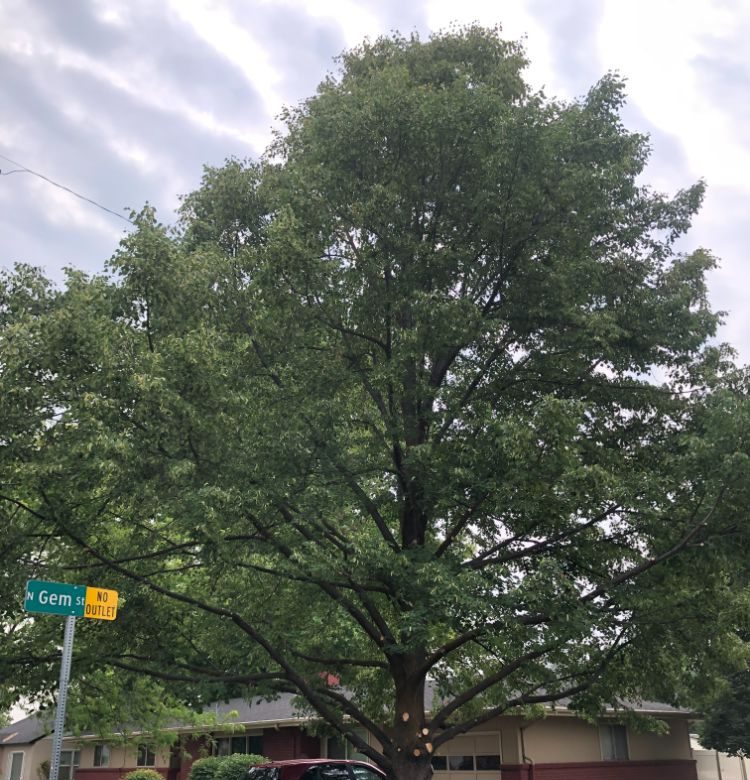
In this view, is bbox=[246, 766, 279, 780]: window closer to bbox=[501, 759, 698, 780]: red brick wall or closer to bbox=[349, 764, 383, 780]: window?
bbox=[349, 764, 383, 780]: window

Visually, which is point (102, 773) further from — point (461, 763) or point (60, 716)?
point (60, 716)

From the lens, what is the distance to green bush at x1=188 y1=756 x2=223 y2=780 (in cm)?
2230

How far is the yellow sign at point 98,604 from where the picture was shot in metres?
7.65

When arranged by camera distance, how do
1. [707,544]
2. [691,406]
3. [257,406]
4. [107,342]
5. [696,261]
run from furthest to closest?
[696,261]
[691,406]
[257,406]
[707,544]
[107,342]

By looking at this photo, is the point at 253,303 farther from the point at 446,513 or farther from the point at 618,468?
the point at 618,468

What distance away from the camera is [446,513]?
39.8ft

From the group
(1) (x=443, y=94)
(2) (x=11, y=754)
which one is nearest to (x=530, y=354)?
(1) (x=443, y=94)

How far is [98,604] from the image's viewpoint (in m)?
7.68

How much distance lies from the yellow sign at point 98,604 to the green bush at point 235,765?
15.7m

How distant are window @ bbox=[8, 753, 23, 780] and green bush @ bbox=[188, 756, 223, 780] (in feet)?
52.5

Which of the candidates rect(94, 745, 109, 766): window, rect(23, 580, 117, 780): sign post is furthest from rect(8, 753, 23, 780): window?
rect(23, 580, 117, 780): sign post

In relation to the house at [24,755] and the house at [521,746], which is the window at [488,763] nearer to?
the house at [521,746]

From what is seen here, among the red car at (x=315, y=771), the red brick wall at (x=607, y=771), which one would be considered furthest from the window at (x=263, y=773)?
the red brick wall at (x=607, y=771)

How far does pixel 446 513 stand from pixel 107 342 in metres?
5.60
